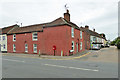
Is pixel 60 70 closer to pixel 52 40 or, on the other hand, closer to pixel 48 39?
pixel 52 40

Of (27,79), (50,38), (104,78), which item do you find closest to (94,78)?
(104,78)

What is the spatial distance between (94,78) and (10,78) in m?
5.36

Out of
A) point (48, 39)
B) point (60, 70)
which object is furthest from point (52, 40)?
point (60, 70)

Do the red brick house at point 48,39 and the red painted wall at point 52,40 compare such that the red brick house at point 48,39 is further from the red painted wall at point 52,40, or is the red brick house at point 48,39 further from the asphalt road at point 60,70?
the asphalt road at point 60,70

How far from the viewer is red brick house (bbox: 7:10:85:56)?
48.3 ft

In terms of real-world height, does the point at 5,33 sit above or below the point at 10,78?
above

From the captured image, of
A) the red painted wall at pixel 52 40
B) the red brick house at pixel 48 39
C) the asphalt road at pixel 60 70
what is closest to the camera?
the asphalt road at pixel 60 70

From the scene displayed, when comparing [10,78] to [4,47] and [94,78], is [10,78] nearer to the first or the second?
[94,78]

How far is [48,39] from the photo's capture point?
642 inches

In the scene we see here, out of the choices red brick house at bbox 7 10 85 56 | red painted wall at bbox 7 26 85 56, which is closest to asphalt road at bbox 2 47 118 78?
red painted wall at bbox 7 26 85 56

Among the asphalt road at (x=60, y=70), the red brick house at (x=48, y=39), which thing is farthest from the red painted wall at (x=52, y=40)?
the asphalt road at (x=60, y=70)

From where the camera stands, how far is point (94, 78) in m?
4.90

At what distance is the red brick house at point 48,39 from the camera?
579 inches

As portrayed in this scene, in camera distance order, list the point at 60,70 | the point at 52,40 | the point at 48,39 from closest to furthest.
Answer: the point at 60,70, the point at 52,40, the point at 48,39
